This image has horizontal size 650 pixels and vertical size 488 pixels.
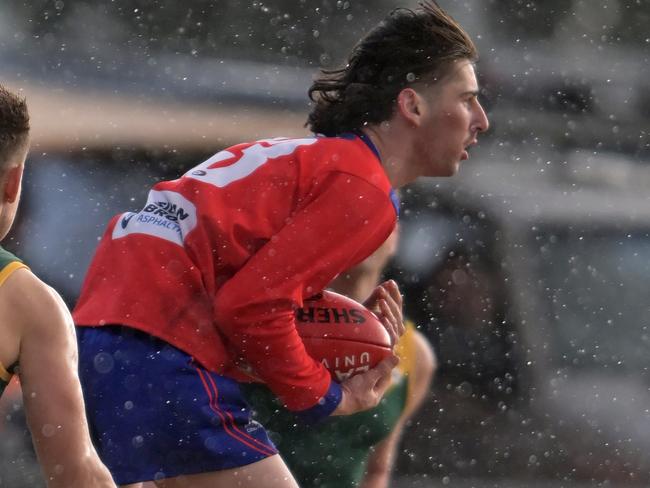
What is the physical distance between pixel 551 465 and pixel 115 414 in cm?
591

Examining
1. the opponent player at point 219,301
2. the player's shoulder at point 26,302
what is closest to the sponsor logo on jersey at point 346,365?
the opponent player at point 219,301

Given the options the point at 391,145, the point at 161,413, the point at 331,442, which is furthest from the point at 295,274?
the point at 331,442

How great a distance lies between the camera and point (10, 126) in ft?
8.53

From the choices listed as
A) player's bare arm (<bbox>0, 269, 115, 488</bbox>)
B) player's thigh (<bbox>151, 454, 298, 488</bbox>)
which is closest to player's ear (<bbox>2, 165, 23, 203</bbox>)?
player's bare arm (<bbox>0, 269, 115, 488</bbox>)

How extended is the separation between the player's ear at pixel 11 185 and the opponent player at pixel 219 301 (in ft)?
1.54

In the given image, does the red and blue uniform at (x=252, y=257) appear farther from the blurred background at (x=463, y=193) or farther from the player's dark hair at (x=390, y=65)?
the blurred background at (x=463, y=193)

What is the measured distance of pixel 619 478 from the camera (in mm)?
8281

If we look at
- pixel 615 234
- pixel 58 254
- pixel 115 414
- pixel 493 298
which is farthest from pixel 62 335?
pixel 615 234

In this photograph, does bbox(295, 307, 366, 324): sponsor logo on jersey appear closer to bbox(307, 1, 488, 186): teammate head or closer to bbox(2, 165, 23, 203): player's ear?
bbox(307, 1, 488, 186): teammate head

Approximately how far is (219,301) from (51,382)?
1.80 ft

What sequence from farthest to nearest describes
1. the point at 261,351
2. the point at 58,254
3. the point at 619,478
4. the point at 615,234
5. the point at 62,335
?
1. the point at 615,234
2. the point at 619,478
3. the point at 58,254
4. the point at 261,351
5. the point at 62,335

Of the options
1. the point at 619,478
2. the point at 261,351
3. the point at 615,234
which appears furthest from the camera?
the point at 615,234

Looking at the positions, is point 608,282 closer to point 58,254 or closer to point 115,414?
point 58,254

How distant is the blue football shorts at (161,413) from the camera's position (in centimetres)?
290
